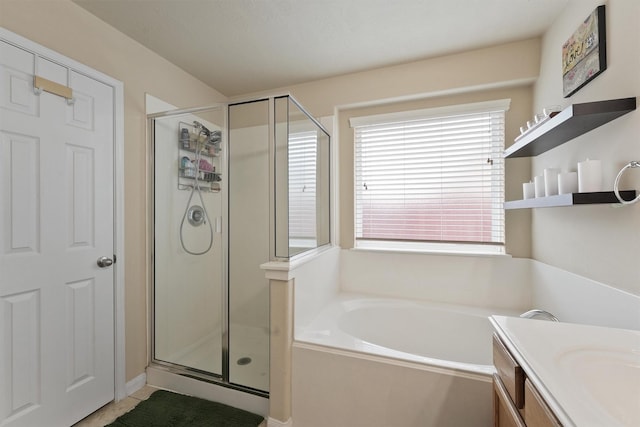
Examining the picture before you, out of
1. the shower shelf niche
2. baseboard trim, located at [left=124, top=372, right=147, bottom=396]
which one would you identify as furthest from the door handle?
baseboard trim, located at [left=124, top=372, right=147, bottom=396]

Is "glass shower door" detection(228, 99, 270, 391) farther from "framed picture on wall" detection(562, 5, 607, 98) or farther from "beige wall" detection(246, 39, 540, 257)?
"framed picture on wall" detection(562, 5, 607, 98)

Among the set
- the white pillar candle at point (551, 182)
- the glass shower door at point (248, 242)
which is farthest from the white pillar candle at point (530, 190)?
the glass shower door at point (248, 242)

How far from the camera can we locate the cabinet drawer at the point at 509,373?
0.77 meters

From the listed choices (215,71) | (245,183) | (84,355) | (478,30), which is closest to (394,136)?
(478,30)

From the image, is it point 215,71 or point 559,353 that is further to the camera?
point 215,71

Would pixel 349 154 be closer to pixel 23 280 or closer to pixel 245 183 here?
pixel 245 183

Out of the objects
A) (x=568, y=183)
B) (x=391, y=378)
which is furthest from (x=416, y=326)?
(x=568, y=183)

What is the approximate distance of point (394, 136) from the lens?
7.91 ft

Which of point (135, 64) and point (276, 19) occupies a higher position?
point (276, 19)

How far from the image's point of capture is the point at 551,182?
1383 mm

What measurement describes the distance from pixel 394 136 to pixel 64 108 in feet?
7.49

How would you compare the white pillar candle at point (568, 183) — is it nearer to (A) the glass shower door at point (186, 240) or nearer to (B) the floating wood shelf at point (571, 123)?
(B) the floating wood shelf at point (571, 123)

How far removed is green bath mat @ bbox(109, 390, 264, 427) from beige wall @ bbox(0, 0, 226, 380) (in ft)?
1.04

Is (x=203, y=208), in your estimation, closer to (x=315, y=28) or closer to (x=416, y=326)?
(x=315, y=28)
